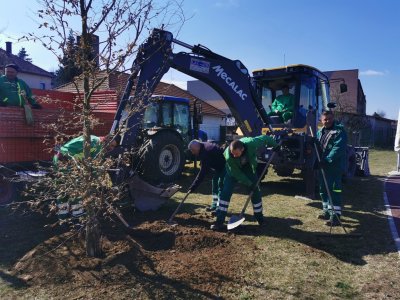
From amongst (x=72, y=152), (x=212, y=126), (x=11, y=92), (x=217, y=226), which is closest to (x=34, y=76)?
(x=212, y=126)

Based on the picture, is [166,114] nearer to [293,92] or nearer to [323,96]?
[293,92]

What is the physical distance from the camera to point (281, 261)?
4762 millimetres

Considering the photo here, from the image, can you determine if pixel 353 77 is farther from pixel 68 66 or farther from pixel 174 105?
pixel 68 66

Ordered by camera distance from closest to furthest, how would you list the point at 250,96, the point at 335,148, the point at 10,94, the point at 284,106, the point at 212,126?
the point at 335,148, the point at 10,94, the point at 250,96, the point at 284,106, the point at 212,126

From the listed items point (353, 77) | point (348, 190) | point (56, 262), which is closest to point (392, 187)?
point (348, 190)

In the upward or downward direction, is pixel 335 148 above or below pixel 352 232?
above

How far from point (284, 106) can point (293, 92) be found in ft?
1.34

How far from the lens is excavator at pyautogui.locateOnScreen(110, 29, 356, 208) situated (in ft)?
22.0

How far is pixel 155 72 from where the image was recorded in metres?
6.68

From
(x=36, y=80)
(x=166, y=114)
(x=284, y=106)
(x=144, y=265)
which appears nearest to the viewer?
(x=144, y=265)

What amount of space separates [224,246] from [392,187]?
7.68 meters

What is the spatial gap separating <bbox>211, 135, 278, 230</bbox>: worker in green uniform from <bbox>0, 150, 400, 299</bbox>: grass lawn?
0.35 meters

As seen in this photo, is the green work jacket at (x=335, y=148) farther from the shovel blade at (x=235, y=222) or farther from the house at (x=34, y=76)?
the house at (x=34, y=76)

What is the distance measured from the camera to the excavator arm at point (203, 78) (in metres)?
6.43
